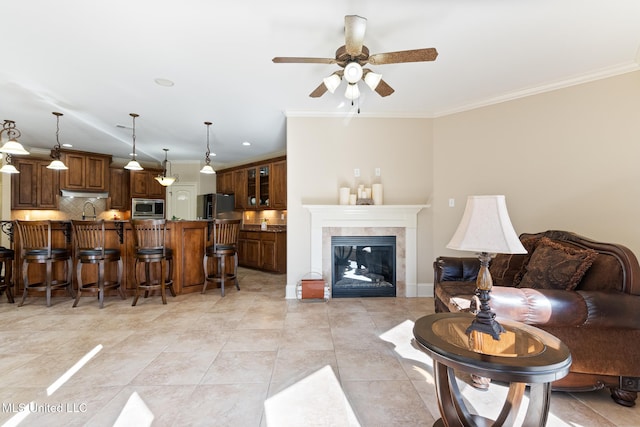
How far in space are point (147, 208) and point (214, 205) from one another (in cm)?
168

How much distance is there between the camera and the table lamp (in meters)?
1.39

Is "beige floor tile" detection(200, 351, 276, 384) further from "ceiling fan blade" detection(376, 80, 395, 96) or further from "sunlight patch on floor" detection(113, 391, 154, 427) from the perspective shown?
"ceiling fan blade" detection(376, 80, 395, 96)

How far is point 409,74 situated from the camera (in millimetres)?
3012

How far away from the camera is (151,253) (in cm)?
373

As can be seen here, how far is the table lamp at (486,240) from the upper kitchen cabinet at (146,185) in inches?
288

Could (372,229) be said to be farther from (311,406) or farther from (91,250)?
(91,250)

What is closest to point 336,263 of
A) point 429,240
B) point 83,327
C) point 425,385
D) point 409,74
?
point 429,240

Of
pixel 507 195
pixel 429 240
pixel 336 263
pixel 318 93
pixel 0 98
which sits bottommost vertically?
pixel 336 263

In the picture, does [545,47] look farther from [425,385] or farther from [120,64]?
[120,64]

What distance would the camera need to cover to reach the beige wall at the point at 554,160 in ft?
9.39

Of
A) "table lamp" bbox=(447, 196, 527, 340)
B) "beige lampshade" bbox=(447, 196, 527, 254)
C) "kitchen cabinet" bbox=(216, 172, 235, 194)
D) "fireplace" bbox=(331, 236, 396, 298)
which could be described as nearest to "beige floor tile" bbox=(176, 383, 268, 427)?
"table lamp" bbox=(447, 196, 527, 340)

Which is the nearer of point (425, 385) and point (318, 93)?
point (425, 385)

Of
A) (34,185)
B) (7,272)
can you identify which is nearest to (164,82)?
(7,272)

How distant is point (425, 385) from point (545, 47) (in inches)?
118
